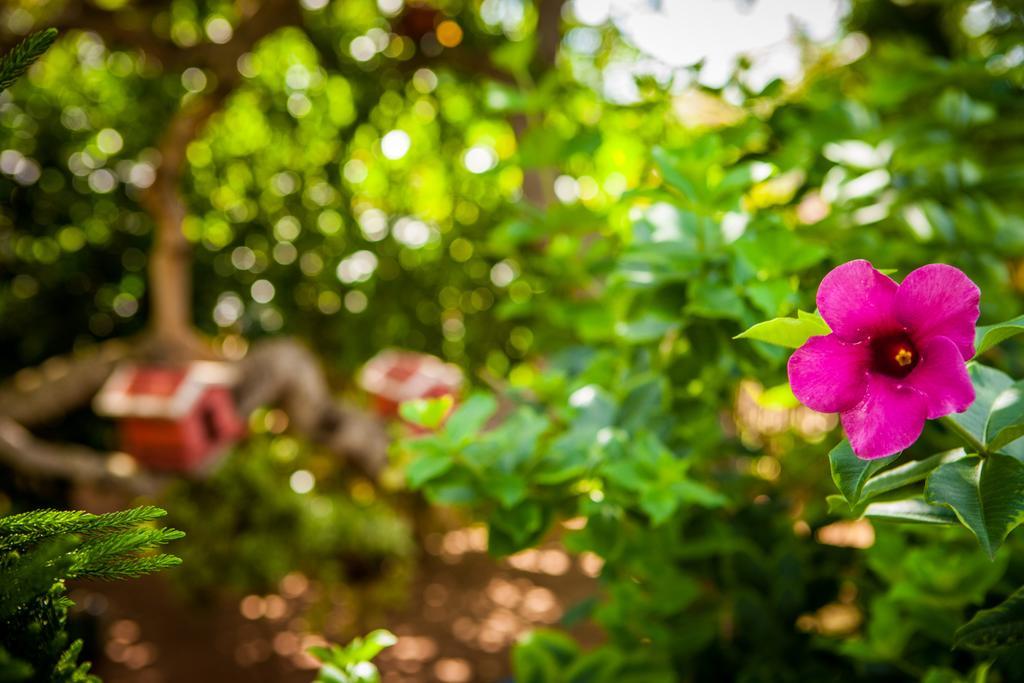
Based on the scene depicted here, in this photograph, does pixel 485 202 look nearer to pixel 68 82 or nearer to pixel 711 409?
pixel 68 82

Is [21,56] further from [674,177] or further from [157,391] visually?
[157,391]

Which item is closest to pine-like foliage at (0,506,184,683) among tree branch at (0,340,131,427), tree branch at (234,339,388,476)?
tree branch at (234,339,388,476)

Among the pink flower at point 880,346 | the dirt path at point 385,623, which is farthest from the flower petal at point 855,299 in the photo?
the dirt path at point 385,623

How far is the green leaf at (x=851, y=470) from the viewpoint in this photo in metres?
0.52

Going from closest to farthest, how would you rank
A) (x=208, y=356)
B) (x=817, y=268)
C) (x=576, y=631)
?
(x=817, y=268) → (x=208, y=356) → (x=576, y=631)

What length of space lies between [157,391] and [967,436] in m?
2.07

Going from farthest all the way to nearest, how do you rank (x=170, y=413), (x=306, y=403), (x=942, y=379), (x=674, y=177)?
(x=306, y=403) < (x=170, y=413) < (x=674, y=177) < (x=942, y=379)

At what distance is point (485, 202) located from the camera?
3.37 metres

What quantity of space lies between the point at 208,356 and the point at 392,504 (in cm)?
147

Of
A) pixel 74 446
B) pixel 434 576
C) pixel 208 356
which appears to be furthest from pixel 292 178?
pixel 434 576

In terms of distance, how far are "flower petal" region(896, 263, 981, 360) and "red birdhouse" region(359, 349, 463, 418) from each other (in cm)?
176

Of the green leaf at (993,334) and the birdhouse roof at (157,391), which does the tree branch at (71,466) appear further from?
the green leaf at (993,334)

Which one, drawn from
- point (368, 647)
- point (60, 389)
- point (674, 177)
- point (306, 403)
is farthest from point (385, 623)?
point (674, 177)

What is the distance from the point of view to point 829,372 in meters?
0.51
